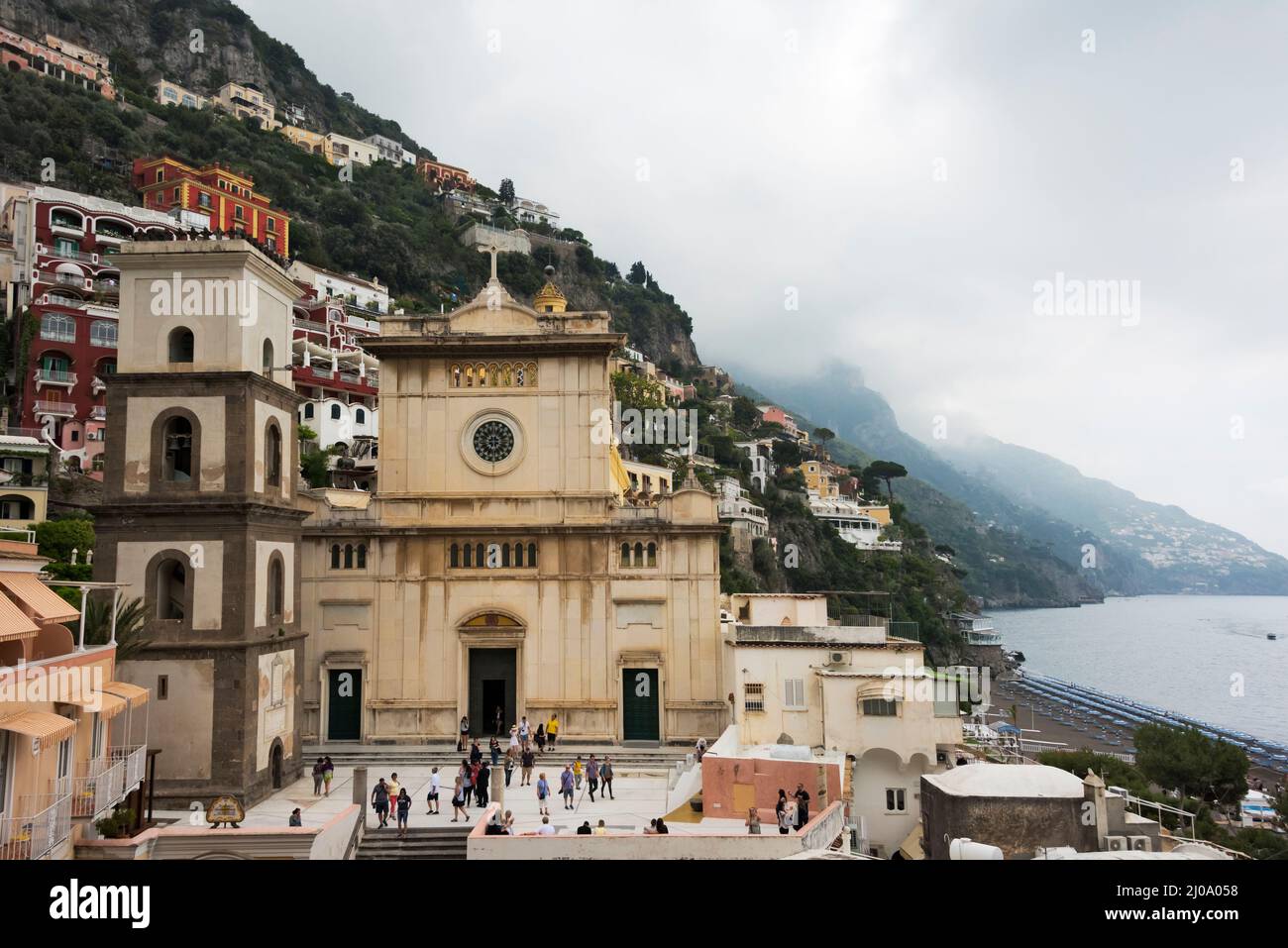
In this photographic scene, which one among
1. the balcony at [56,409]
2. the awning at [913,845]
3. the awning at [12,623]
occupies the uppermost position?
the balcony at [56,409]

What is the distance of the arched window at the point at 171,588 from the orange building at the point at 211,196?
209 feet

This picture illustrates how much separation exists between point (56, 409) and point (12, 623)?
45393 mm

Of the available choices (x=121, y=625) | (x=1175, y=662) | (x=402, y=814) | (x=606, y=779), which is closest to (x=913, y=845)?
(x=606, y=779)

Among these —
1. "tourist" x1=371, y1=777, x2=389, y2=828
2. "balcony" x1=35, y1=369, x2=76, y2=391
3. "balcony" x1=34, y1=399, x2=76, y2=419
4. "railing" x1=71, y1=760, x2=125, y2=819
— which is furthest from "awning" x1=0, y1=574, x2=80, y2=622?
"balcony" x1=35, y1=369, x2=76, y2=391

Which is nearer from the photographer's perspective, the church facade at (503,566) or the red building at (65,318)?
the church facade at (503,566)

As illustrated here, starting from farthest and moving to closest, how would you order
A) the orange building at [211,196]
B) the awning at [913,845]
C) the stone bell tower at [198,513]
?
the orange building at [211,196], the awning at [913,845], the stone bell tower at [198,513]

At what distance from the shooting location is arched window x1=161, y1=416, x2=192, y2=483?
22.1 metres

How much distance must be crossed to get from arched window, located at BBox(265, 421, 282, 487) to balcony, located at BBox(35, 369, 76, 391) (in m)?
37.2

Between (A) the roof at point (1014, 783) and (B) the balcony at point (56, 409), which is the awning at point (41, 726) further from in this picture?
(B) the balcony at point (56, 409)

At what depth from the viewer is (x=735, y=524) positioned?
91000mm

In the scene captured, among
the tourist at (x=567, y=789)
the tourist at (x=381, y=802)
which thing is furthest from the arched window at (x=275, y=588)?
the tourist at (x=567, y=789)

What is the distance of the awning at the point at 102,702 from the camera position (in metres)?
15.1

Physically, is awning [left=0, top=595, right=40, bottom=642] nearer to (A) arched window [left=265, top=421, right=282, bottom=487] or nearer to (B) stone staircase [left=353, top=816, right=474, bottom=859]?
(B) stone staircase [left=353, top=816, right=474, bottom=859]
